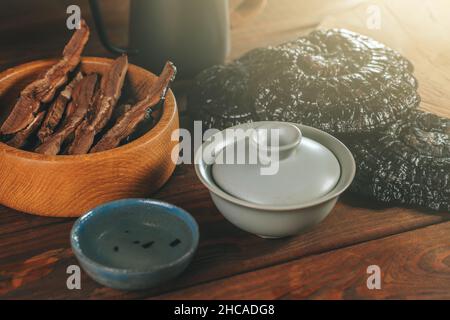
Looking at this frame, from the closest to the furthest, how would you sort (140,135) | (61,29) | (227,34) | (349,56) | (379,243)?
(379,243) → (140,135) → (349,56) → (227,34) → (61,29)

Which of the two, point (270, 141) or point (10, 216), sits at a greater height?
point (270, 141)

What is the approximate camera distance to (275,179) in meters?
0.96

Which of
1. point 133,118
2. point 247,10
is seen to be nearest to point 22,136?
point 133,118

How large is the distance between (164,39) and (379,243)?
0.66 metres

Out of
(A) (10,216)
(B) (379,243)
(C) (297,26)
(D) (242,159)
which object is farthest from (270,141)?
(C) (297,26)

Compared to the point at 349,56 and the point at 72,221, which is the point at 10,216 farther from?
the point at 349,56

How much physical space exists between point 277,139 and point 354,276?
0.82ft

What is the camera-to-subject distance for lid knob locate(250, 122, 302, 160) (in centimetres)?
95

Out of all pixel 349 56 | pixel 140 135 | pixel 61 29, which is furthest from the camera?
pixel 61 29

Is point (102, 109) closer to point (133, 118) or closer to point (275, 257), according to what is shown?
point (133, 118)

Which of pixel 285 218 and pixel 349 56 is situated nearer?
pixel 285 218

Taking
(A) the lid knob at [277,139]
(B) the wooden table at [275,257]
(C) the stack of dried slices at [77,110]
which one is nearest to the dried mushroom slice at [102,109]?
(C) the stack of dried slices at [77,110]

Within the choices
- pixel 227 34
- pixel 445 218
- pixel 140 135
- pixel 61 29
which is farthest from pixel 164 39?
pixel 445 218
